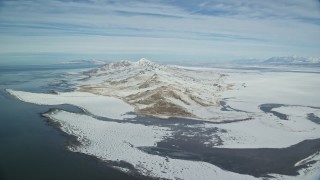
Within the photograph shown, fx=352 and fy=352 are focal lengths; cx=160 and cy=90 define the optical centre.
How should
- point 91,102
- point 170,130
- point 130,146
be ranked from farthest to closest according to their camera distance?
point 91,102 → point 170,130 → point 130,146

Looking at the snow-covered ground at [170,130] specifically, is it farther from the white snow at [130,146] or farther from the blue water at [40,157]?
the blue water at [40,157]

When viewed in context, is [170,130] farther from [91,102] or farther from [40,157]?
[91,102]

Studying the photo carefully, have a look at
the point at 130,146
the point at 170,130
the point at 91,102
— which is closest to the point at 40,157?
the point at 130,146

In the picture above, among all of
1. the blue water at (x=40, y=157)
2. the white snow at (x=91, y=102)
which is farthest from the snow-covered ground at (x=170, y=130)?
the blue water at (x=40, y=157)

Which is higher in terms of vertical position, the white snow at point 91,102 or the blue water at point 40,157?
the blue water at point 40,157

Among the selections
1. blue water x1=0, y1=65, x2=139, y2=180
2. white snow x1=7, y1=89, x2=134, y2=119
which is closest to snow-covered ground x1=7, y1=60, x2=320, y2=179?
white snow x1=7, y1=89, x2=134, y2=119

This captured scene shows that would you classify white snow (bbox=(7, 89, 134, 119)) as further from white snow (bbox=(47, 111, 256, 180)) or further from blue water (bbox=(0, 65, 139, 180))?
blue water (bbox=(0, 65, 139, 180))

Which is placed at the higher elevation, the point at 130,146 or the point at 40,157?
the point at 40,157

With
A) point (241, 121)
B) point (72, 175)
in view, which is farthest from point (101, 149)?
point (241, 121)
